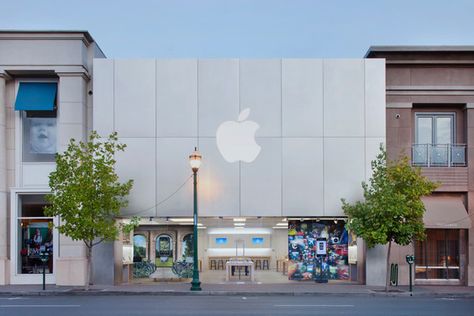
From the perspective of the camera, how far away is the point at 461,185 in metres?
25.1

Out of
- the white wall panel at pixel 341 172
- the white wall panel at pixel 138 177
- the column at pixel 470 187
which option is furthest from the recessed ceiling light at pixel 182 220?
the column at pixel 470 187

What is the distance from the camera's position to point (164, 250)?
90.4 feet

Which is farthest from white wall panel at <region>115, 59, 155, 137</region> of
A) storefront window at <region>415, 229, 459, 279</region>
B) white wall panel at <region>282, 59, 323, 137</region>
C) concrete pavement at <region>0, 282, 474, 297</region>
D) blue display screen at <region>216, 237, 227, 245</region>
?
storefront window at <region>415, 229, 459, 279</region>

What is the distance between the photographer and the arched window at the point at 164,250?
27.2 m

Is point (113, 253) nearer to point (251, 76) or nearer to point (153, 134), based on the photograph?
point (153, 134)

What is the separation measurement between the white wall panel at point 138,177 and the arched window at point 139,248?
318 centimetres

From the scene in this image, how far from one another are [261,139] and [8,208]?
1069cm

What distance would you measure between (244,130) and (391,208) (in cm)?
673

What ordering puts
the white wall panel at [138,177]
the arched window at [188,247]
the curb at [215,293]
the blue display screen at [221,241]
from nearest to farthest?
the curb at [215,293]
the white wall panel at [138,177]
the arched window at [188,247]
the blue display screen at [221,241]

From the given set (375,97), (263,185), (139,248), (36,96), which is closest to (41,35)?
(36,96)

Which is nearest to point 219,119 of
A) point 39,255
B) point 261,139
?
point 261,139

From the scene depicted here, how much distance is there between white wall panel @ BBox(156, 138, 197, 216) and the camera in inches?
959

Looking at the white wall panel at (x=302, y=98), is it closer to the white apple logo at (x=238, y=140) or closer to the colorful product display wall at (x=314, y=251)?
the white apple logo at (x=238, y=140)

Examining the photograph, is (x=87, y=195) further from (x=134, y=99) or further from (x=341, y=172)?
(x=341, y=172)
